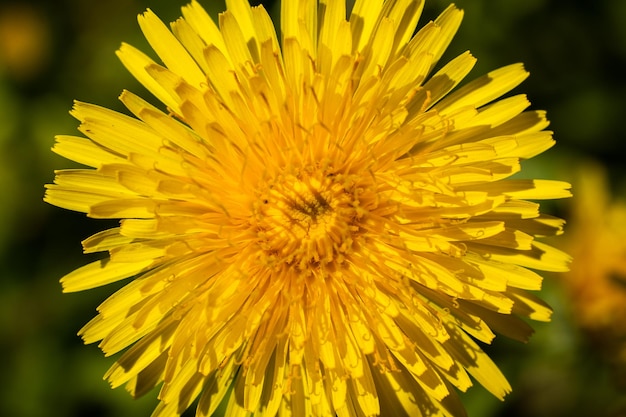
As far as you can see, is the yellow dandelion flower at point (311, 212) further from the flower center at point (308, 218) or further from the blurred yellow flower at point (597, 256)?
the blurred yellow flower at point (597, 256)

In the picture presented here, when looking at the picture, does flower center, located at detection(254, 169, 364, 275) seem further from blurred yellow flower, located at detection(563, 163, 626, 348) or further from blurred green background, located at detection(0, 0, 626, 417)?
blurred yellow flower, located at detection(563, 163, 626, 348)

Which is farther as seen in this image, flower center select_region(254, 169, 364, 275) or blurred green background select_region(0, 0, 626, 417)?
blurred green background select_region(0, 0, 626, 417)

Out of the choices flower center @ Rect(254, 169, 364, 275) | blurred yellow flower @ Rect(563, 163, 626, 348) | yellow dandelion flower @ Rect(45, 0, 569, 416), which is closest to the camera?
yellow dandelion flower @ Rect(45, 0, 569, 416)

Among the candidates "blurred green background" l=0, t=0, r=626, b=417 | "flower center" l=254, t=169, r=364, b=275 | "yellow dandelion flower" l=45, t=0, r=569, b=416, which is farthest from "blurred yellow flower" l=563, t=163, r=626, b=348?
"flower center" l=254, t=169, r=364, b=275

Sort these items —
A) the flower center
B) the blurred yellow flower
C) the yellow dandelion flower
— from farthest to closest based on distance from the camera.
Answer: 1. the blurred yellow flower
2. the flower center
3. the yellow dandelion flower

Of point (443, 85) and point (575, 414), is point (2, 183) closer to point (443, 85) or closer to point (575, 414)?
point (443, 85)
